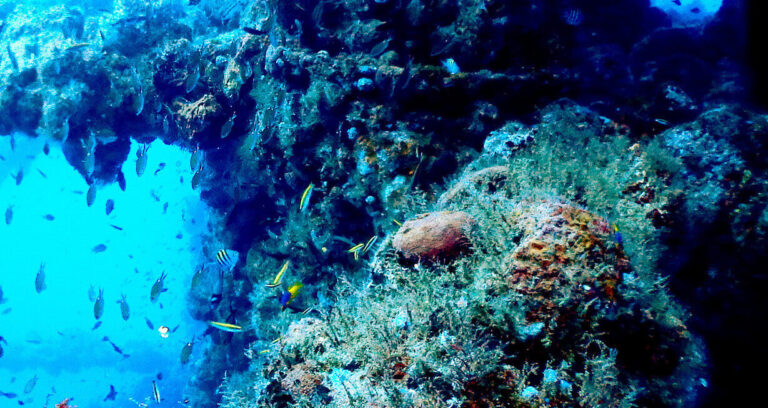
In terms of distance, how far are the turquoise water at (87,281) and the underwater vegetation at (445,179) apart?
5.59 meters

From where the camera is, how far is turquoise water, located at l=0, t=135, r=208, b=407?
33.1m

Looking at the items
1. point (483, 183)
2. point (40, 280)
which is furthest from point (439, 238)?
point (40, 280)

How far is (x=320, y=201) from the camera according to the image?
27.7ft

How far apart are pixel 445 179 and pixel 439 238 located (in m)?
3.25

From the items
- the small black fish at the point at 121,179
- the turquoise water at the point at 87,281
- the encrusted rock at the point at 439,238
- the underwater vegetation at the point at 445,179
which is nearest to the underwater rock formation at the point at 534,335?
the underwater vegetation at the point at 445,179

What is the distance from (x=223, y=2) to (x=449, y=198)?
1427cm

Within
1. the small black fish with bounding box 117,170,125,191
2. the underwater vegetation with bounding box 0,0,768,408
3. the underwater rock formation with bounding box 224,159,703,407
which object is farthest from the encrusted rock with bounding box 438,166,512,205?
the small black fish with bounding box 117,170,125,191

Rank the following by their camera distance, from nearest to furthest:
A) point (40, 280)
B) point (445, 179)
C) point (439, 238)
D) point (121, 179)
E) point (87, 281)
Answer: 1. point (439, 238)
2. point (445, 179)
3. point (40, 280)
4. point (121, 179)
5. point (87, 281)

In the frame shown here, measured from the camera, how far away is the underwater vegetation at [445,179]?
8.21 feet

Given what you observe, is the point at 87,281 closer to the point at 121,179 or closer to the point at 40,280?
the point at 121,179

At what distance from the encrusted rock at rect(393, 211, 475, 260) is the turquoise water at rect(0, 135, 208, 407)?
16.1 m

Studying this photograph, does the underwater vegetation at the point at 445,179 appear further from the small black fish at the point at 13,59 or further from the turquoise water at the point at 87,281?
the turquoise water at the point at 87,281

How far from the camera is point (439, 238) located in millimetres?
3492

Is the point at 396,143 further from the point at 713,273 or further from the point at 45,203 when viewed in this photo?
the point at 45,203
